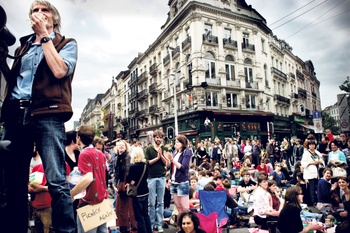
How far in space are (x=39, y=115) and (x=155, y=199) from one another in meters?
4.45

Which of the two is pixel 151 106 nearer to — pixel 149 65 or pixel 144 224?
pixel 149 65

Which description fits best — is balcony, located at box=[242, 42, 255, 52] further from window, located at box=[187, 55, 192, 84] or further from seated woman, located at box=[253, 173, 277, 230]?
seated woman, located at box=[253, 173, 277, 230]

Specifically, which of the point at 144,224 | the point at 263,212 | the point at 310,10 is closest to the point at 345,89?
the point at 310,10

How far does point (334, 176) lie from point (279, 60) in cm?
3298

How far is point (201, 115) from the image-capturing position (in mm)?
24672

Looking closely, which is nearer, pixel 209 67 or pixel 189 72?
pixel 209 67

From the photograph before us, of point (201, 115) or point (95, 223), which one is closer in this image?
point (95, 223)

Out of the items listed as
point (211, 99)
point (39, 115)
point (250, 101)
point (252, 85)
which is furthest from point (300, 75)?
point (39, 115)

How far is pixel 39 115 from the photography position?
163 centimetres

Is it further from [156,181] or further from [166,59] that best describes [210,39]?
[156,181]

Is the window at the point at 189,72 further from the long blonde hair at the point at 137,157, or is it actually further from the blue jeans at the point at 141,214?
the blue jeans at the point at 141,214

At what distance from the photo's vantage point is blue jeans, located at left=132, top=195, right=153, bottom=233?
454cm

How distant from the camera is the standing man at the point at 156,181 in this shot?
18.1 feet

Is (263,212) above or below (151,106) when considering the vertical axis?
below
